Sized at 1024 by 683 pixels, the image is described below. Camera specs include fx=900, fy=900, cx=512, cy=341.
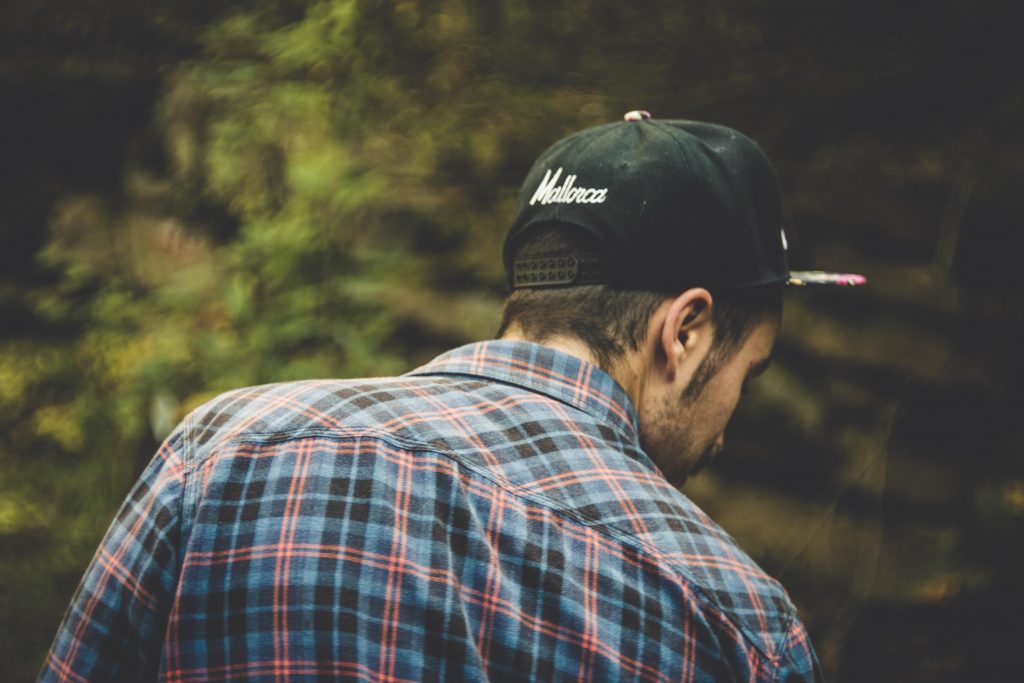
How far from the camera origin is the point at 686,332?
1.48 meters

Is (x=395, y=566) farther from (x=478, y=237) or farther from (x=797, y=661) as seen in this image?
(x=478, y=237)

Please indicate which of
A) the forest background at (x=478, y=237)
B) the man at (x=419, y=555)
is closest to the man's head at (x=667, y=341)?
the man at (x=419, y=555)

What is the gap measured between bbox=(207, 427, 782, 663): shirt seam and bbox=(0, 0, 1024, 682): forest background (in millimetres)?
1670

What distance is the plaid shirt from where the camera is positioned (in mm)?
1023


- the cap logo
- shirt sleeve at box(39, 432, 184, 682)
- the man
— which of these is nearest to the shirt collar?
the man

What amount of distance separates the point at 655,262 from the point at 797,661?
0.60 meters

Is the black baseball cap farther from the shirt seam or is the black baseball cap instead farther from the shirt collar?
the shirt seam

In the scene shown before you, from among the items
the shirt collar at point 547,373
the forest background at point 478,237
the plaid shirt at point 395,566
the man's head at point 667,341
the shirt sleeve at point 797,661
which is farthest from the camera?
the forest background at point 478,237

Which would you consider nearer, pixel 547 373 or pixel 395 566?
pixel 395 566

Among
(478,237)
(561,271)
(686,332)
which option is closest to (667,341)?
(686,332)

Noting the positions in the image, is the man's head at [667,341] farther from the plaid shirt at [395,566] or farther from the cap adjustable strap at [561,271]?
the plaid shirt at [395,566]

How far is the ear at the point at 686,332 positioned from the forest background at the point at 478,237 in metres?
1.30

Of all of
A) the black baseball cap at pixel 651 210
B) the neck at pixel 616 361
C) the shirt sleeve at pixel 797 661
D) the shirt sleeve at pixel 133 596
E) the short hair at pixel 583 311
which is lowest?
the shirt sleeve at pixel 797 661

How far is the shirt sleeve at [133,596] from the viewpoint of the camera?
1.05 m
